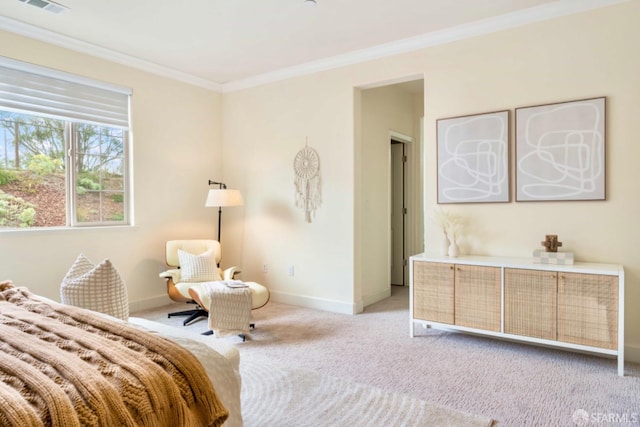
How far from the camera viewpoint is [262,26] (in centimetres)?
356

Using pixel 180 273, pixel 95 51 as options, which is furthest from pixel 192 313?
pixel 95 51

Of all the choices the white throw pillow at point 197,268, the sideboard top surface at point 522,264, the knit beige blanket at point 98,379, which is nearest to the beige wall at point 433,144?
the sideboard top surface at point 522,264

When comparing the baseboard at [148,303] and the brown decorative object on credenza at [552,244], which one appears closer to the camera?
the brown decorative object on credenza at [552,244]

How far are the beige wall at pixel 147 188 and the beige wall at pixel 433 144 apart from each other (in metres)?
0.44

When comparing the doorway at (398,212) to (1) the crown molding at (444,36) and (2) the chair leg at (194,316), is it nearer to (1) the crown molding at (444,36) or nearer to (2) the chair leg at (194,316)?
(1) the crown molding at (444,36)

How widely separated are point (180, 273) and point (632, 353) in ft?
12.9

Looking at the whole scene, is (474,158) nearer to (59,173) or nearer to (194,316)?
(194,316)

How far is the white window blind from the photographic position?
139 inches

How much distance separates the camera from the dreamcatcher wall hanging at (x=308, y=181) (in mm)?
4539

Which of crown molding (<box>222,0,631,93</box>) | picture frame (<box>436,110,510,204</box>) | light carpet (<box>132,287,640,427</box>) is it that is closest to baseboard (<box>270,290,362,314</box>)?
light carpet (<box>132,287,640,427</box>)

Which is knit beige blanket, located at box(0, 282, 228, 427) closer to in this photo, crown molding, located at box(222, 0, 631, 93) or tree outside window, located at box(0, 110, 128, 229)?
tree outside window, located at box(0, 110, 128, 229)

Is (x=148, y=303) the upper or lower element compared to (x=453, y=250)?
lower

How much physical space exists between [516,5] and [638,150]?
Answer: 1431mm

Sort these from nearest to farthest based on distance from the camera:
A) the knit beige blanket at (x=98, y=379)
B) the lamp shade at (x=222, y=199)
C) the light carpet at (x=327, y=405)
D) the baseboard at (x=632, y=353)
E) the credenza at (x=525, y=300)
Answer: the knit beige blanket at (x=98, y=379) < the light carpet at (x=327, y=405) < the credenza at (x=525, y=300) < the baseboard at (x=632, y=353) < the lamp shade at (x=222, y=199)
